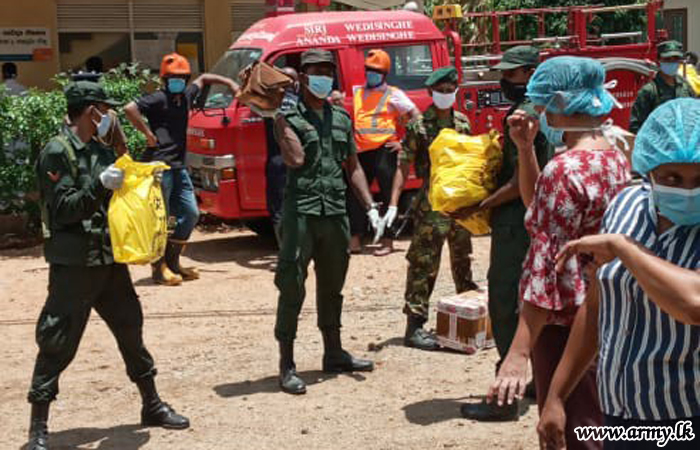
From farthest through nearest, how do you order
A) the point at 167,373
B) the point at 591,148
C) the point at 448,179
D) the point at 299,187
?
the point at 167,373, the point at 299,187, the point at 448,179, the point at 591,148

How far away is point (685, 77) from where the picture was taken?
1037 centimetres

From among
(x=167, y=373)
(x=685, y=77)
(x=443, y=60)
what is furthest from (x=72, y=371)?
(x=685, y=77)

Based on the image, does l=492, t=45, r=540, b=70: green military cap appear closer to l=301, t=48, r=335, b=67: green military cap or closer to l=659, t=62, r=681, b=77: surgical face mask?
l=301, t=48, r=335, b=67: green military cap

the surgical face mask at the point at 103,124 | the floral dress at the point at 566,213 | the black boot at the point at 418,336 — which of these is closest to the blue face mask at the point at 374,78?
the black boot at the point at 418,336

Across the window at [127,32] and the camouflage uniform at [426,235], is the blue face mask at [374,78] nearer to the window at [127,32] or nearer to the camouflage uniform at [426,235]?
the camouflage uniform at [426,235]

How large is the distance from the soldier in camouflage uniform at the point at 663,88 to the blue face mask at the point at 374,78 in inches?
95.4

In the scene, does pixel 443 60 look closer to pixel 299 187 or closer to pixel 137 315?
pixel 299 187

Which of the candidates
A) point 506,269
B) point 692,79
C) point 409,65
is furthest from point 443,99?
point 692,79

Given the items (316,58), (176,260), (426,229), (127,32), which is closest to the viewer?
(316,58)

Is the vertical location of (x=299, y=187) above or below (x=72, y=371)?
above

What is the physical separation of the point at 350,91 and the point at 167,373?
15.0 feet

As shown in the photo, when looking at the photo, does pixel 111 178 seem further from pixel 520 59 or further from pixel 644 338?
pixel 644 338

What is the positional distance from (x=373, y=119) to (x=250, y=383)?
439 centimetres

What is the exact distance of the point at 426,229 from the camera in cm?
688
